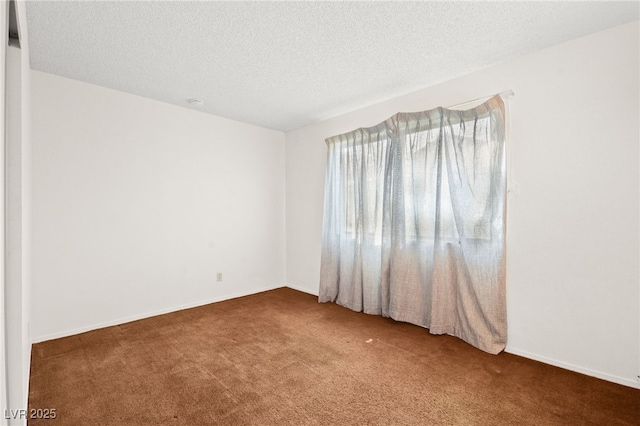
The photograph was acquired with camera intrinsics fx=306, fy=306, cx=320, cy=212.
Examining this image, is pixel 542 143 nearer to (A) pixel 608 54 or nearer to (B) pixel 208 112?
(A) pixel 608 54

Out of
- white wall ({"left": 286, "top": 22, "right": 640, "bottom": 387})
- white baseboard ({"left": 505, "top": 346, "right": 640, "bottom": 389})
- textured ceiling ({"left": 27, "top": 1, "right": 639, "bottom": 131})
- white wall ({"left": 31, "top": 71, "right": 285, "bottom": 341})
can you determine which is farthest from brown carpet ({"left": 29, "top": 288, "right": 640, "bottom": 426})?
textured ceiling ({"left": 27, "top": 1, "right": 639, "bottom": 131})

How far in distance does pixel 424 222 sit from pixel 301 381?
1.83 m

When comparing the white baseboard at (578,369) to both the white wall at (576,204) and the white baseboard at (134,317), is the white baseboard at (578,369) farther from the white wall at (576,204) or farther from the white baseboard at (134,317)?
the white baseboard at (134,317)

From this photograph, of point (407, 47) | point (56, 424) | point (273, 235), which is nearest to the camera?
point (56, 424)

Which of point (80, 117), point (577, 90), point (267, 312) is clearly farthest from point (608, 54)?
point (80, 117)

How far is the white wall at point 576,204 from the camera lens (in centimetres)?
208

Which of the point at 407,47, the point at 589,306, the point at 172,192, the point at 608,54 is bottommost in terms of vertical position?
the point at 589,306

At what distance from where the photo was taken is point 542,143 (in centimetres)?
241

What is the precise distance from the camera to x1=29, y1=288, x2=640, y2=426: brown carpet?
177cm

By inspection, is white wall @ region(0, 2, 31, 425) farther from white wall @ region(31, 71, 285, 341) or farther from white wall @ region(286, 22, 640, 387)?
white wall @ region(286, 22, 640, 387)

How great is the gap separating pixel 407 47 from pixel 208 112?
259 centimetres

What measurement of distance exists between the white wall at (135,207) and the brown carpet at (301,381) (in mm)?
493

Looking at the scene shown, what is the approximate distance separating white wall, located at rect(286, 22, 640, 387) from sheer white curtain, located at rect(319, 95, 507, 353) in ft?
0.56

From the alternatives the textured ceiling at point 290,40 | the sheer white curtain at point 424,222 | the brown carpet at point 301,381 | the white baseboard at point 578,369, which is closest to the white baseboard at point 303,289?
the sheer white curtain at point 424,222
